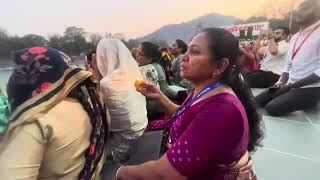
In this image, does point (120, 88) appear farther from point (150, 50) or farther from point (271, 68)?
point (271, 68)

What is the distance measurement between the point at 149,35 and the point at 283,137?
3767 mm

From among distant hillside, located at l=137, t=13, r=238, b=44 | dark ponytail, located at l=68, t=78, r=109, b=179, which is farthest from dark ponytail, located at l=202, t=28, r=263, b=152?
distant hillside, located at l=137, t=13, r=238, b=44

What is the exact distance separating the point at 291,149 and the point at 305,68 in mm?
879

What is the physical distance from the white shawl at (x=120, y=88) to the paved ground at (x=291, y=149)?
759 mm

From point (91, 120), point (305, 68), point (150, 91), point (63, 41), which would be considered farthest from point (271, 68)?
point (91, 120)

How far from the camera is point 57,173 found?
44.5 inches

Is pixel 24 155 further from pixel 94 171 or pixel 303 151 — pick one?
→ pixel 303 151

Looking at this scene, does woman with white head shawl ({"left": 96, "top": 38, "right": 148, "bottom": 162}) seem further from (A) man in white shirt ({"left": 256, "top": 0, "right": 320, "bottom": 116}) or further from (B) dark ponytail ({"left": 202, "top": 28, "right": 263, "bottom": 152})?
(A) man in white shirt ({"left": 256, "top": 0, "right": 320, "bottom": 116})

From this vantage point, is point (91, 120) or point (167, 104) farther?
point (167, 104)

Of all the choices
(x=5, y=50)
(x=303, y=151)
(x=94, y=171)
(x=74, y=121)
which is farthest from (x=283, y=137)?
(x=5, y=50)

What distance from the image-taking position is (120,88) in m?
1.95

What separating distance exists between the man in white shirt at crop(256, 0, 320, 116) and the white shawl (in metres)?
1.30

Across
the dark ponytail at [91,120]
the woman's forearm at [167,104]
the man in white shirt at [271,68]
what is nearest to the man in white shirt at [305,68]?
the man in white shirt at [271,68]

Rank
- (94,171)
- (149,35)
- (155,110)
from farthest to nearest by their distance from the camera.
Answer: (149,35)
(155,110)
(94,171)
